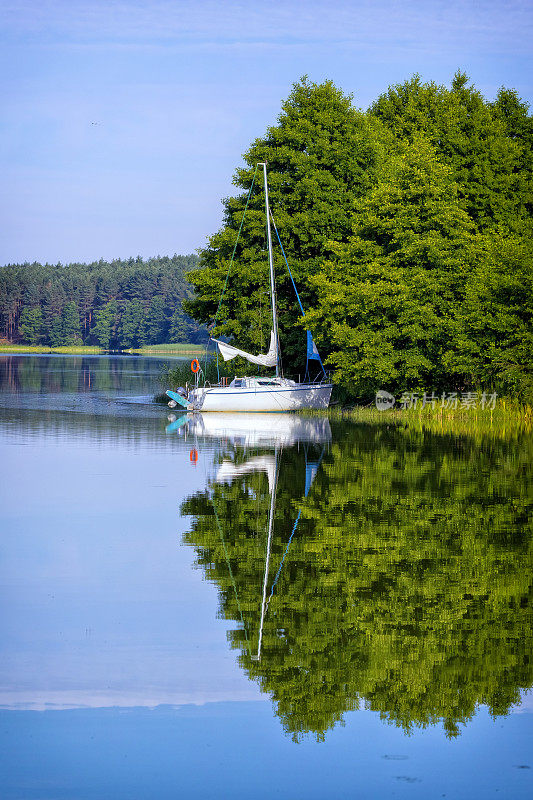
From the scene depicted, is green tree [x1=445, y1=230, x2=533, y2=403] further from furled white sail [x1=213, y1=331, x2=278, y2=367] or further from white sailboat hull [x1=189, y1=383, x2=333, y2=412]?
furled white sail [x1=213, y1=331, x2=278, y2=367]

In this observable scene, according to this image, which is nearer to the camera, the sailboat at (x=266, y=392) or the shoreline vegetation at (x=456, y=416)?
the shoreline vegetation at (x=456, y=416)

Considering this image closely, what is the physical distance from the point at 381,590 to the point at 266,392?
34893 mm

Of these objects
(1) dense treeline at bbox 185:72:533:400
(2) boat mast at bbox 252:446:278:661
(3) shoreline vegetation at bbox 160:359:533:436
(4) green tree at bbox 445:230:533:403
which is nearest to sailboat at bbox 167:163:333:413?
(3) shoreline vegetation at bbox 160:359:533:436

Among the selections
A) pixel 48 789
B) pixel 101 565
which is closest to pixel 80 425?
pixel 101 565

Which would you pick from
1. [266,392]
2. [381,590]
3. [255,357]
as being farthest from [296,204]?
[381,590]

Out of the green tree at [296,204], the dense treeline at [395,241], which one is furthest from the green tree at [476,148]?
the green tree at [296,204]

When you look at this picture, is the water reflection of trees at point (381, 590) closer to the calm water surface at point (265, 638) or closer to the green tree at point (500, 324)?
the calm water surface at point (265, 638)

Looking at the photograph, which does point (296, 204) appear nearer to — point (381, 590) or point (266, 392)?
point (266, 392)

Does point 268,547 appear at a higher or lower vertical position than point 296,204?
lower

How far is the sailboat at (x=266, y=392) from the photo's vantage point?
155ft

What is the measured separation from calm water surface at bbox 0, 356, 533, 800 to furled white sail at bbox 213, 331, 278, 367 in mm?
26297

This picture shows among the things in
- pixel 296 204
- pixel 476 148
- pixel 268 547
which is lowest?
pixel 268 547

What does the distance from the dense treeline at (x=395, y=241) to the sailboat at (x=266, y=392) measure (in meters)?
1.87

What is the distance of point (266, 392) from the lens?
4703 cm
